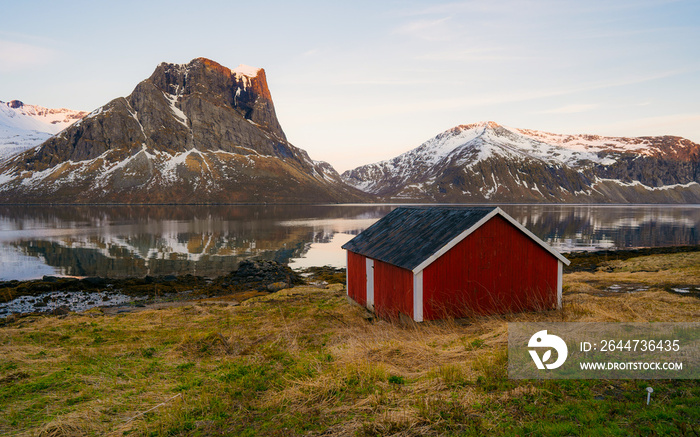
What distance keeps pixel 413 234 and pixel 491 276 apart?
367cm

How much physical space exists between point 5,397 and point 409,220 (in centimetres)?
1527

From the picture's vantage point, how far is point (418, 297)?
14.3 m

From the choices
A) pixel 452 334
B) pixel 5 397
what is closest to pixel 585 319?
pixel 452 334

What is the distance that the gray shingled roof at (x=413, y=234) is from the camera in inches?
588

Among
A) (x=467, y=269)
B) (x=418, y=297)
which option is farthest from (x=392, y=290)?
(x=467, y=269)

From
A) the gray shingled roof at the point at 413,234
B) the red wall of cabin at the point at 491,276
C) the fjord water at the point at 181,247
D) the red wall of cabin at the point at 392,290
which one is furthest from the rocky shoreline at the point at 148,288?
the red wall of cabin at the point at 491,276

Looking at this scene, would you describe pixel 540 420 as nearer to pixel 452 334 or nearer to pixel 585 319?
pixel 452 334

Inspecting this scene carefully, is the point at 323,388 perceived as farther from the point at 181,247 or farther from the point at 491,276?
the point at 181,247

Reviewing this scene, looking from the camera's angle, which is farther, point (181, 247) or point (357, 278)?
point (181, 247)

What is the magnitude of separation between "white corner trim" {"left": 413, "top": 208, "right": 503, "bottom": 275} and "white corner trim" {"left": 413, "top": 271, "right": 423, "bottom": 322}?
0.74 ft

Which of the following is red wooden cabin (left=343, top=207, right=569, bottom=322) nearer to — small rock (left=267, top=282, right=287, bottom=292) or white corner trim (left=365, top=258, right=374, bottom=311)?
white corner trim (left=365, top=258, right=374, bottom=311)

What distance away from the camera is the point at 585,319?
38.5ft

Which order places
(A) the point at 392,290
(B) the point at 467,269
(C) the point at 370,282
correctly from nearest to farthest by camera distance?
1. (B) the point at 467,269
2. (A) the point at 392,290
3. (C) the point at 370,282

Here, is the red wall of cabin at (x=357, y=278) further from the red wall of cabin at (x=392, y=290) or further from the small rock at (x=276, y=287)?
the small rock at (x=276, y=287)
